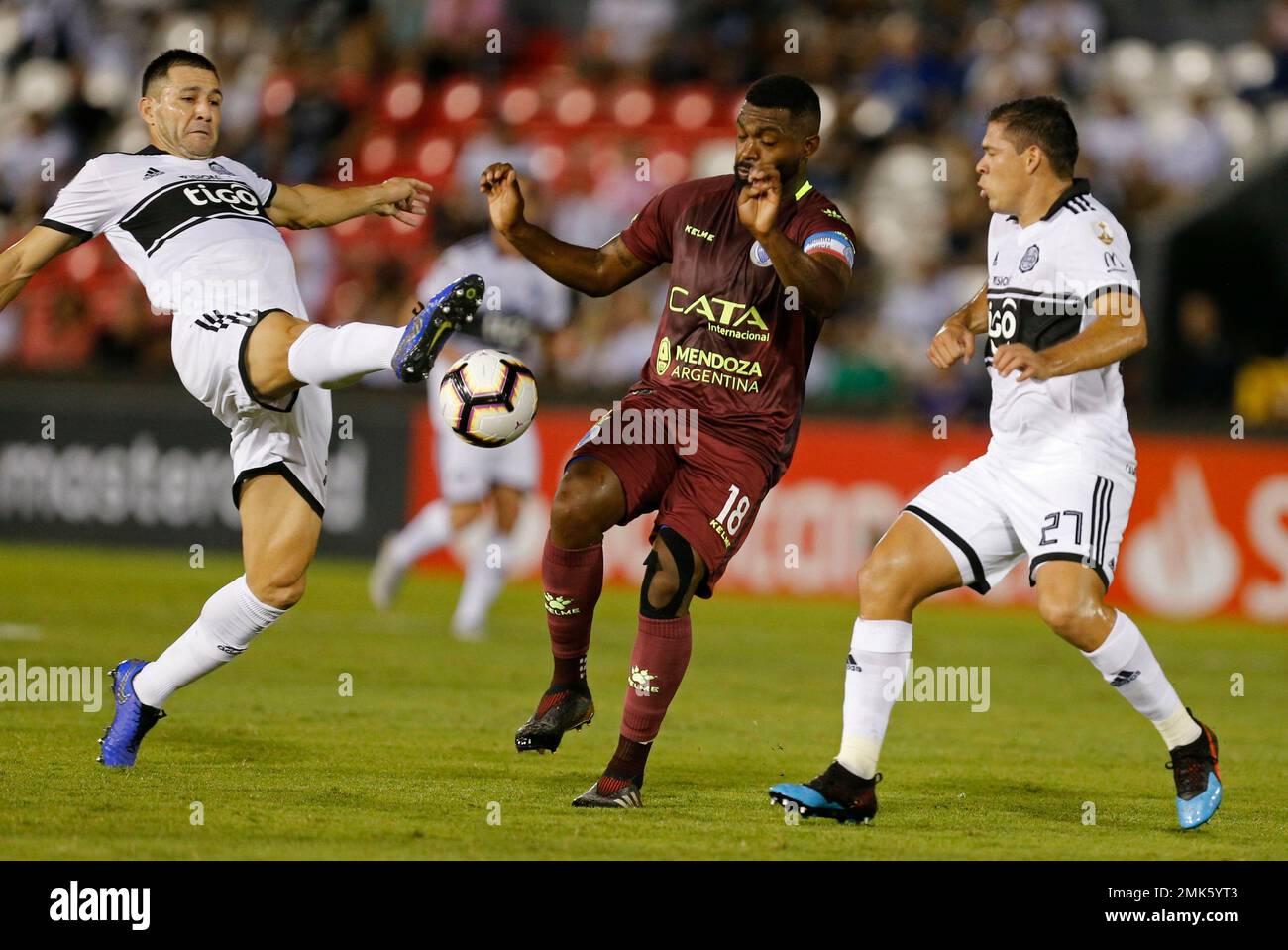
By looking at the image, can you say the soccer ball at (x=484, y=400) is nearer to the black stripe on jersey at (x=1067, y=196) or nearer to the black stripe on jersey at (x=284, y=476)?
the black stripe on jersey at (x=284, y=476)

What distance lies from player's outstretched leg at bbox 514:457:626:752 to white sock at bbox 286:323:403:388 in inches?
32.9

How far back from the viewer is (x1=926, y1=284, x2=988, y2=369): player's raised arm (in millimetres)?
6455

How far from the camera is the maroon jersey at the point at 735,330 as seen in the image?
6.96 meters

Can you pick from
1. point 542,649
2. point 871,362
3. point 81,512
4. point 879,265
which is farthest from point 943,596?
point 81,512

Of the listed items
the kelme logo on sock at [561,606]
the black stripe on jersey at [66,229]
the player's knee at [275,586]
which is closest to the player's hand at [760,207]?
the kelme logo on sock at [561,606]

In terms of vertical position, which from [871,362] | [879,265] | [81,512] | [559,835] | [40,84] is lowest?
[559,835]

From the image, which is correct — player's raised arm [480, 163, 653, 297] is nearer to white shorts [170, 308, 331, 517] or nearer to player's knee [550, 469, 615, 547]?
player's knee [550, 469, 615, 547]

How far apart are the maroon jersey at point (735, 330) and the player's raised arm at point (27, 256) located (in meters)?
2.36

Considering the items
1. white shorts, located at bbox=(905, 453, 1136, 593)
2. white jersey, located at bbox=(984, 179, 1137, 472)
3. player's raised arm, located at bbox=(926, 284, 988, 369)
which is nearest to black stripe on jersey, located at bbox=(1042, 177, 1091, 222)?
white jersey, located at bbox=(984, 179, 1137, 472)

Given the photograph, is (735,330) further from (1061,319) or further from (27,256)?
(27,256)

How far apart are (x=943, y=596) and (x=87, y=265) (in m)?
10.5

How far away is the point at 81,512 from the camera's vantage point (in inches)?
Result: 666

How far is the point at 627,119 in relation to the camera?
1998 centimetres

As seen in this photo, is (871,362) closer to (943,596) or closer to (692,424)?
(943,596)
